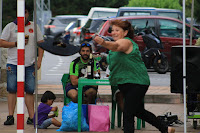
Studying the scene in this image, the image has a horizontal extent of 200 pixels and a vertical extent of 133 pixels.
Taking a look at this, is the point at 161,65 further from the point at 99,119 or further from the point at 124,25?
the point at 124,25

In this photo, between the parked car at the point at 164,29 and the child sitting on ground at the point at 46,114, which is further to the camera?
the parked car at the point at 164,29

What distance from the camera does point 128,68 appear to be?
6.87m

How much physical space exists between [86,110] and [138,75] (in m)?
1.73

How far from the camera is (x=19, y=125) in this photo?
590cm

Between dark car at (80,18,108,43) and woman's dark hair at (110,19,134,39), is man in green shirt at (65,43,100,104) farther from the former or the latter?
dark car at (80,18,108,43)

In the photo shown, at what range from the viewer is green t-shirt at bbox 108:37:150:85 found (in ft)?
22.5

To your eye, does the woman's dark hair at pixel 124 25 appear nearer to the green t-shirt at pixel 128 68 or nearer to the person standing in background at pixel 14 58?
the green t-shirt at pixel 128 68

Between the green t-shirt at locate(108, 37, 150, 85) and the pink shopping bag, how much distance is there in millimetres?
1447

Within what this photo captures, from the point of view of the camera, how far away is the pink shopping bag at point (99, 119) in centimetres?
829

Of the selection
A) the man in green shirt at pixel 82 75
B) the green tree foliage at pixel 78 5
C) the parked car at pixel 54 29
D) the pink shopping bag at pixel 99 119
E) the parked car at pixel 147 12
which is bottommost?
the pink shopping bag at pixel 99 119

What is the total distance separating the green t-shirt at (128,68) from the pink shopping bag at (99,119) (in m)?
1.45

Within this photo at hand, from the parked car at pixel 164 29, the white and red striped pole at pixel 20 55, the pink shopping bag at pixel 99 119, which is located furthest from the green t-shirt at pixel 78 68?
the parked car at pixel 164 29

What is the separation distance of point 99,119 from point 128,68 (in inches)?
63.9

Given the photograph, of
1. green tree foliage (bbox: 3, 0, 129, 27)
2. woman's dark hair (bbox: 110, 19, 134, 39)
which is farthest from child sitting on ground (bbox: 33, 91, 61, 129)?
green tree foliage (bbox: 3, 0, 129, 27)
